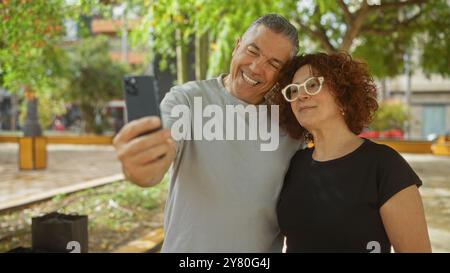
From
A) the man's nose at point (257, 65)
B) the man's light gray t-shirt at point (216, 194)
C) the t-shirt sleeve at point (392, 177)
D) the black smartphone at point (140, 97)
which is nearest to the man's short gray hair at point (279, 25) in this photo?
the man's nose at point (257, 65)

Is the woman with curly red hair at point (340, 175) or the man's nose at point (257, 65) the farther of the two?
the man's nose at point (257, 65)

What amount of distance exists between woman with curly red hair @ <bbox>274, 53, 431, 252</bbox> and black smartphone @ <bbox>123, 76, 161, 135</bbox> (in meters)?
0.83

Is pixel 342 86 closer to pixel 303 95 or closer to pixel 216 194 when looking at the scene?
pixel 303 95

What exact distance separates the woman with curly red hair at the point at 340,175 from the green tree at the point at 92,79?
22.3m

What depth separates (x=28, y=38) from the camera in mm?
6004

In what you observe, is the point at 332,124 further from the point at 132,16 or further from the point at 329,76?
the point at 132,16

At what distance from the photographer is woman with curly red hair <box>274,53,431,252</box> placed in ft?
5.73

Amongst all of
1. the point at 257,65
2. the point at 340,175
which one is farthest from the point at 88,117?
the point at 340,175

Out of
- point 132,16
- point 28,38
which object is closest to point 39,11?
point 28,38

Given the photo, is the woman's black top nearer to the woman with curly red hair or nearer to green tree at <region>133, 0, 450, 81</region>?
the woman with curly red hair

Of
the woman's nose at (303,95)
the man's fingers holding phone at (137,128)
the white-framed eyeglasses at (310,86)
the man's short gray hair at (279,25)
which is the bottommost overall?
the man's fingers holding phone at (137,128)

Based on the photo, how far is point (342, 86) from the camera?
6.47 feet

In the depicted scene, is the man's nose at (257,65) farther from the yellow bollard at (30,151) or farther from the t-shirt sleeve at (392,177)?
the yellow bollard at (30,151)

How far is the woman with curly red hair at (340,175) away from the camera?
175cm
